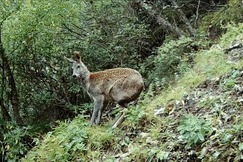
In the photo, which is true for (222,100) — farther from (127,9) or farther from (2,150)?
(127,9)

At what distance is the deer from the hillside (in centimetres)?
30

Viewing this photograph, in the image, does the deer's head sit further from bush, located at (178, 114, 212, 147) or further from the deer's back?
bush, located at (178, 114, 212, 147)

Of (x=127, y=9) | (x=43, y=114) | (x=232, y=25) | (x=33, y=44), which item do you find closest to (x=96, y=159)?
(x=33, y=44)

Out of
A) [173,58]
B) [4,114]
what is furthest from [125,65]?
[4,114]

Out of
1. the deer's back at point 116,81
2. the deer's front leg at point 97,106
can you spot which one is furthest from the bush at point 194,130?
the deer's front leg at point 97,106

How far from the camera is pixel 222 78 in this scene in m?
8.26

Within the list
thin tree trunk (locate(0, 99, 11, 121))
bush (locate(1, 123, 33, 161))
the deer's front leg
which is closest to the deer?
the deer's front leg

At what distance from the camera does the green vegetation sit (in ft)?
22.5

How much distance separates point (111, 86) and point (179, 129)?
9.17ft

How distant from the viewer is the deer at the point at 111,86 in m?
8.90

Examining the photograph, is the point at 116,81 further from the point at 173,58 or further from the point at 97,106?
the point at 173,58

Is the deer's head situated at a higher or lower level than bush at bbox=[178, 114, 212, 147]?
higher

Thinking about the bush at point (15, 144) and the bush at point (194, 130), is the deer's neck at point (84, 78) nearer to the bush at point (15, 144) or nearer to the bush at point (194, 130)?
the bush at point (15, 144)

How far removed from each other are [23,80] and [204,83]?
6.11 m
